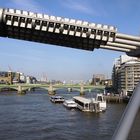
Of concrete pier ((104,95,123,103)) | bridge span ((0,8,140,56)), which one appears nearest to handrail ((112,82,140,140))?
bridge span ((0,8,140,56))

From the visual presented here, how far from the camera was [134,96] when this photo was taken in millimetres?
3201

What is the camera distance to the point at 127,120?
3096 millimetres

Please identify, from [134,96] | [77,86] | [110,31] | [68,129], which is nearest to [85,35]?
[110,31]

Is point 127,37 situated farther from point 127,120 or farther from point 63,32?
point 127,120

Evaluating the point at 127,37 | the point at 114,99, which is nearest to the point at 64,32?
the point at 127,37

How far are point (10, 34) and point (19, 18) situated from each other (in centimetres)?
335

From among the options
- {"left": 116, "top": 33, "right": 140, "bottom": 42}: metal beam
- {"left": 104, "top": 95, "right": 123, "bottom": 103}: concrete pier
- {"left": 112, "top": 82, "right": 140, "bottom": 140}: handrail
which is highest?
{"left": 116, "top": 33, "right": 140, "bottom": 42}: metal beam

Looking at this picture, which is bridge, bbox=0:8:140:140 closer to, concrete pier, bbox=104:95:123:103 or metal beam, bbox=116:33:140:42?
metal beam, bbox=116:33:140:42

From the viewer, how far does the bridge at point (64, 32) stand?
110 feet

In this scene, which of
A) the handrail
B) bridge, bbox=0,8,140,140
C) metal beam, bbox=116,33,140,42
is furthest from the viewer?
metal beam, bbox=116,33,140,42

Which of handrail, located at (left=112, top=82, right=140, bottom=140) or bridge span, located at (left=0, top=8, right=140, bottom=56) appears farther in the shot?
bridge span, located at (left=0, top=8, right=140, bottom=56)

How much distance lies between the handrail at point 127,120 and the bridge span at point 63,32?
1196 inches

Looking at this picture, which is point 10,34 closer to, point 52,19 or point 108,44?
A: point 52,19

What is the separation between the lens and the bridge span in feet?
110
